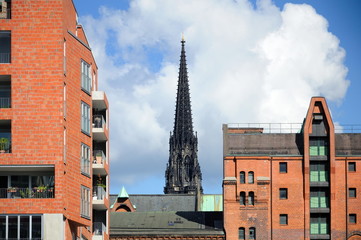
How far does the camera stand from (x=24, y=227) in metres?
66.1

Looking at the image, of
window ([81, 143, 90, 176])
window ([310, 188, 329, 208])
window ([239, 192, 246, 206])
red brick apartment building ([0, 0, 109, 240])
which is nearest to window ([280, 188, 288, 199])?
window ([310, 188, 329, 208])

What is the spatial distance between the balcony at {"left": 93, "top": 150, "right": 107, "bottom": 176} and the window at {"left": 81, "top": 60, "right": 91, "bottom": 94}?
6558 millimetres

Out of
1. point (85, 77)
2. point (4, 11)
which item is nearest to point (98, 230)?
point (85, 77)

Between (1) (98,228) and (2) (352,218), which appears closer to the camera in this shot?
(1) (98,228)

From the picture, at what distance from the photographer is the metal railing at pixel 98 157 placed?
8112 centimetres

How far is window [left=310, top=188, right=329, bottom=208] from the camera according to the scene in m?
126

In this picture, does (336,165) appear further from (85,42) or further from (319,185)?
(85,42)

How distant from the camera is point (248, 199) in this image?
127 metres

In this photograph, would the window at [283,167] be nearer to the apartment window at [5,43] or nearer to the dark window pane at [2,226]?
the apartment window at [5,43]

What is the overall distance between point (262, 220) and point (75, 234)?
56.2m

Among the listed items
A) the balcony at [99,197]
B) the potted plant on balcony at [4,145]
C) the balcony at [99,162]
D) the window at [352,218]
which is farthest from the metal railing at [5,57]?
the window at [352,218]

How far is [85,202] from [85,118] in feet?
18.5

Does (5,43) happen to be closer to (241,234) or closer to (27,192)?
(27,192)

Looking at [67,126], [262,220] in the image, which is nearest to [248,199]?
[262,220]
